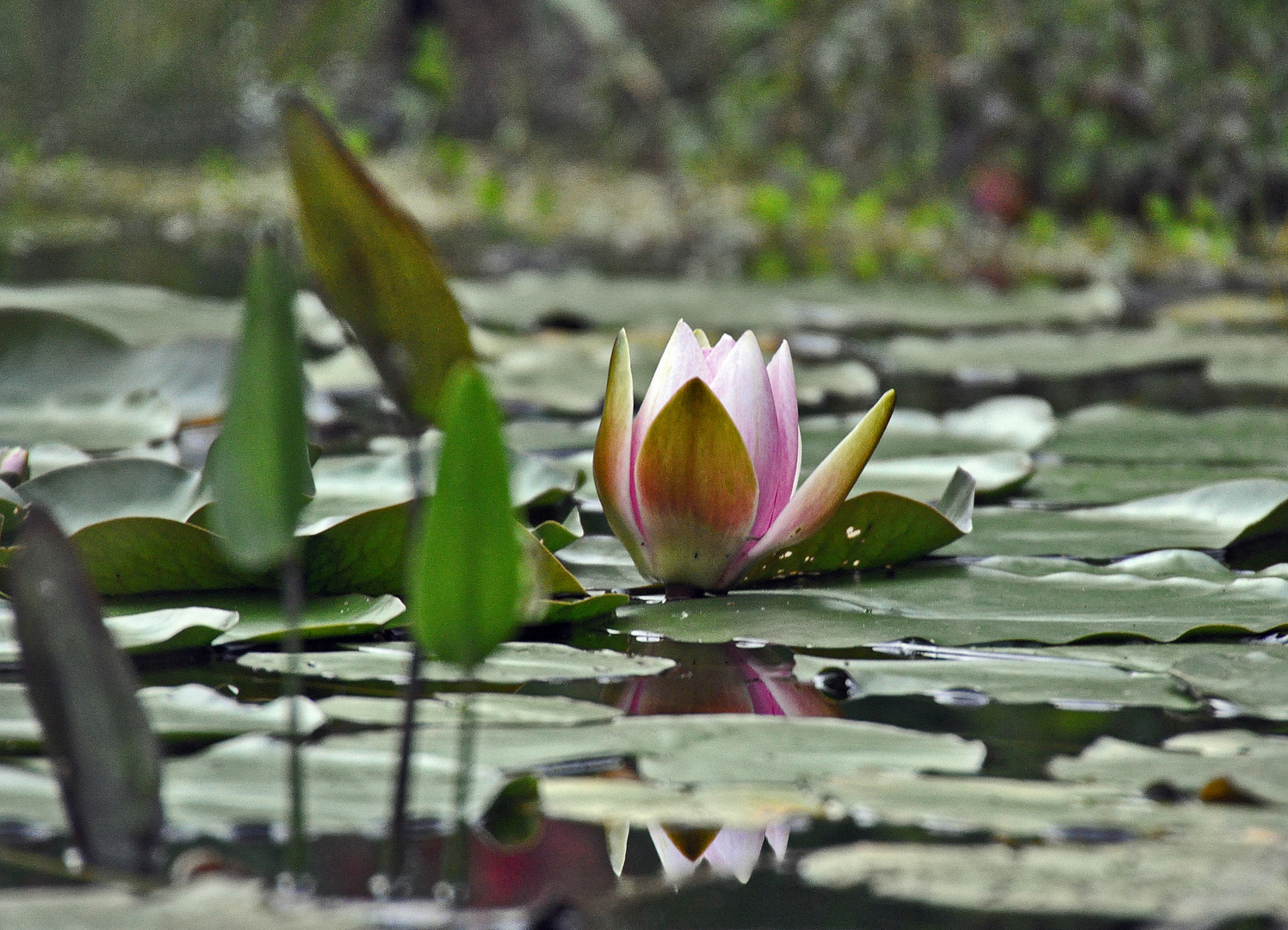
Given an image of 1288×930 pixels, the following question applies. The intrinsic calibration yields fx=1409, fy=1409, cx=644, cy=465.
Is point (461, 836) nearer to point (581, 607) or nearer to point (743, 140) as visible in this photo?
point (581, 607)

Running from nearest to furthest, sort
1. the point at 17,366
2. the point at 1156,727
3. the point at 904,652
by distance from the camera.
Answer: the point at 1156,727, the point at 904,652, the point at 17,366

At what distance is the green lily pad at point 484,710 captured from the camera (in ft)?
2.05

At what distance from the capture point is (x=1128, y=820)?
52cm

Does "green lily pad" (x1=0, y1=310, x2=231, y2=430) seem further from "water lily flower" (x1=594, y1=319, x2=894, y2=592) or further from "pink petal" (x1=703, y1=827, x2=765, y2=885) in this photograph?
"pink petal" (x1=703, y1=827, x2=765, y2=885)

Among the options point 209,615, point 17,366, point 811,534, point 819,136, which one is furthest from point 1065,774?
point 819,136

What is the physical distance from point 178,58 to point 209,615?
5.48 m

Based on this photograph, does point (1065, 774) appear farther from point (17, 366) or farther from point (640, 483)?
point (17, 366)

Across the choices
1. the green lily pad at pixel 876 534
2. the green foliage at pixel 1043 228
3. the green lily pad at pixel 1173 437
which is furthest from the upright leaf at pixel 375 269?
the green foliage at pixel 1043 228

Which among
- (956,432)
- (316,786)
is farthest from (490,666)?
(956,432)

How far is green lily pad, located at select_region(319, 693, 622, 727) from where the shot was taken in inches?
24.5

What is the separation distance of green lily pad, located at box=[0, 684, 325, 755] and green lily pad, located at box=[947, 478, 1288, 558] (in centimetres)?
55

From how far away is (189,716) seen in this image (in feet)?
2.02

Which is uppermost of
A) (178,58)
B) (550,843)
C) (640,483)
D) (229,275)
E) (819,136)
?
(178,58)

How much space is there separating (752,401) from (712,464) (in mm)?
50
